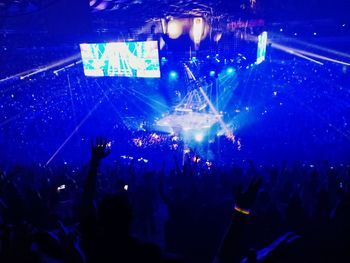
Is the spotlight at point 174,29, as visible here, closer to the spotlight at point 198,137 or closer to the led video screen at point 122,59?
the led video screen at point 122,59

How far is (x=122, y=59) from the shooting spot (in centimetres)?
1355

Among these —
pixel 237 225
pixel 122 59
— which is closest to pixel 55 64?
pixel 122 59

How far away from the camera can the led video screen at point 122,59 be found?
1278 cm

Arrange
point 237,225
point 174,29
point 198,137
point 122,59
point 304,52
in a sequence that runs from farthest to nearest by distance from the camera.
A: 1. point 304,52
2. point 174,29
3. point 198,137
4. point 122,59
5. point 237,225

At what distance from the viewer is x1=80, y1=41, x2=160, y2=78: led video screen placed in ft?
41.9

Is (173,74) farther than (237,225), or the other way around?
(173,74)

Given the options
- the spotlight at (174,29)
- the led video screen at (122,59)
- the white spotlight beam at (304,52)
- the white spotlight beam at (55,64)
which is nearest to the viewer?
the led video screen at (122,59)

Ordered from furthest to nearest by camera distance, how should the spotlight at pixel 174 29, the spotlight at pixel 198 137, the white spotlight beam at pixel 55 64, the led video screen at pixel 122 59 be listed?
the white spotlight beam at pixel 55 64 → the spotlight at pixel 174 29 → the spotlight at pixel 198 137 → the led video screen at pixel 122 59

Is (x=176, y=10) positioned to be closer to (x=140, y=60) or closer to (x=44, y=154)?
(x=140, y=60)

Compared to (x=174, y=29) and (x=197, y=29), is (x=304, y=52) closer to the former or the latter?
(x=197, y=29)

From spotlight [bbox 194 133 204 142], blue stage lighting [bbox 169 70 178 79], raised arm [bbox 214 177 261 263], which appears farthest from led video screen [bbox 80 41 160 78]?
raised arm [bbox 214 177 261 263]

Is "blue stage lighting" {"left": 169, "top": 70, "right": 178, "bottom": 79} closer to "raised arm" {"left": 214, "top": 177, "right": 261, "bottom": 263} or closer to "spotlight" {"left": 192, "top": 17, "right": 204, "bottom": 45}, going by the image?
"spotlight" {"left": 192, "top": 17, "right": 204, "bottom": 45}

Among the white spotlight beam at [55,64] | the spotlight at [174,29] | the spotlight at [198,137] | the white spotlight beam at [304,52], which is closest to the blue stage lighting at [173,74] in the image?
the spotlight at [174,29]

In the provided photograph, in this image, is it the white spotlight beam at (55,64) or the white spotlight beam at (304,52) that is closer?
the white spotlight beam at (55,64)
